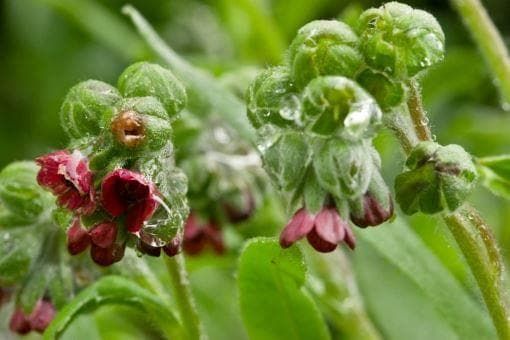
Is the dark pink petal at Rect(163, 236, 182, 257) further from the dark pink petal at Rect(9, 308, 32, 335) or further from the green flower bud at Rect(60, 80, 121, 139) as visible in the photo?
the dark pink petal at Rect(9, 308, 32, 335)

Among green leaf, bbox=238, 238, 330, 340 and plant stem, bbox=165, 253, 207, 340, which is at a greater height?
plant stem, bbox=165, 253, 207, 340

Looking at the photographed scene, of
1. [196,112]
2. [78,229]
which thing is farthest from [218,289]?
[78,229]

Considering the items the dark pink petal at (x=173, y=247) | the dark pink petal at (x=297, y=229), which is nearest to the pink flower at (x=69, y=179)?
the dark pink petal at (x=173, y=247)

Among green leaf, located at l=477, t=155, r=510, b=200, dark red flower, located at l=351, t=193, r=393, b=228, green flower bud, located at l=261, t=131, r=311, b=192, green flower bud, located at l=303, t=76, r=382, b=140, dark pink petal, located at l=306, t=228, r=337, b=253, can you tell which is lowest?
green leaf, located at l=477, t=155, r=510, b=200

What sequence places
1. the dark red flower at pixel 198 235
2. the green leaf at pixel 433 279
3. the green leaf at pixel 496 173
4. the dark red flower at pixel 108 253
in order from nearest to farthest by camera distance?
the dark red flower at pixel 108 253 → the green leaf at pixel 496 173 → the green leaf at pixel 433 279 → the dark red flower at pixel 198 235

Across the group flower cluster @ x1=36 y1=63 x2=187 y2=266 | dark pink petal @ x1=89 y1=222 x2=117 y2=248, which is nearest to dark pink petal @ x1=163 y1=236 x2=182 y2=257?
flower cluster @ x1=36 y1=63 x2=187 y2=266

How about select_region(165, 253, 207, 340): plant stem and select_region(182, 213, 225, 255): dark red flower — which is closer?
select_region(165, 253, 207, 340): plant stem

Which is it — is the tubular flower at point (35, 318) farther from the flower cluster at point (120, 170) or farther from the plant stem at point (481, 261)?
the plant stem at point (481, 261)
